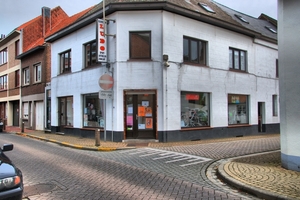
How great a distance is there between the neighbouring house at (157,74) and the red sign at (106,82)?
47 mm

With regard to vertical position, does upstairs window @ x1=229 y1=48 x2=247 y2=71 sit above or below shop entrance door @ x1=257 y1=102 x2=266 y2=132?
above

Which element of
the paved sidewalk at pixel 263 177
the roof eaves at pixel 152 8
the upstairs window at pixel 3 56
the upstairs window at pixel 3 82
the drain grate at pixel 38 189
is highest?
the upstairs window at pixel 3 56

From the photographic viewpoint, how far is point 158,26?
A: 12.5 m

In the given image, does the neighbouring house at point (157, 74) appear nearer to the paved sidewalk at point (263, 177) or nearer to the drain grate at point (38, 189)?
the paved sidewalk at point (263, 177)

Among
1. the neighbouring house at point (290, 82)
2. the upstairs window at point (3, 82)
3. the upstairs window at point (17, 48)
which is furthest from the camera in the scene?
the upstairs window at point (3, 82)

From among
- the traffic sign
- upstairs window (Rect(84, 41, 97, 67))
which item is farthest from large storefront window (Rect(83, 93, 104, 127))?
upstairs window (Rect(84, 41, 97, 67))

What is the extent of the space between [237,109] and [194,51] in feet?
16.4

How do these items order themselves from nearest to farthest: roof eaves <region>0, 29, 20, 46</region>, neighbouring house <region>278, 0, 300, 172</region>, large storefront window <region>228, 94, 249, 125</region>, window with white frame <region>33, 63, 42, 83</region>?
neighbouring house <region>278, 0, 300, 172</region> → large storefront window <region>228, 94, 249, 125</region> → window with white frame <region>33, 63, 42, 83</region> → roof eaves <region>0, 29, 20, 46</region>

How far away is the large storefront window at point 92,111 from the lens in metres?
14.0

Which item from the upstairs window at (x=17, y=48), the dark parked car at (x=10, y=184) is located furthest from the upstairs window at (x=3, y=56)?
the dark parked car at (x=10, y=184)

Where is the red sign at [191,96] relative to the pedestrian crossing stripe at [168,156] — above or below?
above

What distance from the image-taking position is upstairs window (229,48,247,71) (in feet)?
52.2

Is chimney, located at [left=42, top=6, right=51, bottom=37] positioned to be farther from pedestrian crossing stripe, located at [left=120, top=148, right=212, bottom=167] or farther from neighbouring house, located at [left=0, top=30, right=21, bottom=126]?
pedestrian crossing stripe, located at [left=120, top=148, right=212, bottom=167]

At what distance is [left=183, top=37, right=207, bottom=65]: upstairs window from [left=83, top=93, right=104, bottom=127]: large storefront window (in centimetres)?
522
